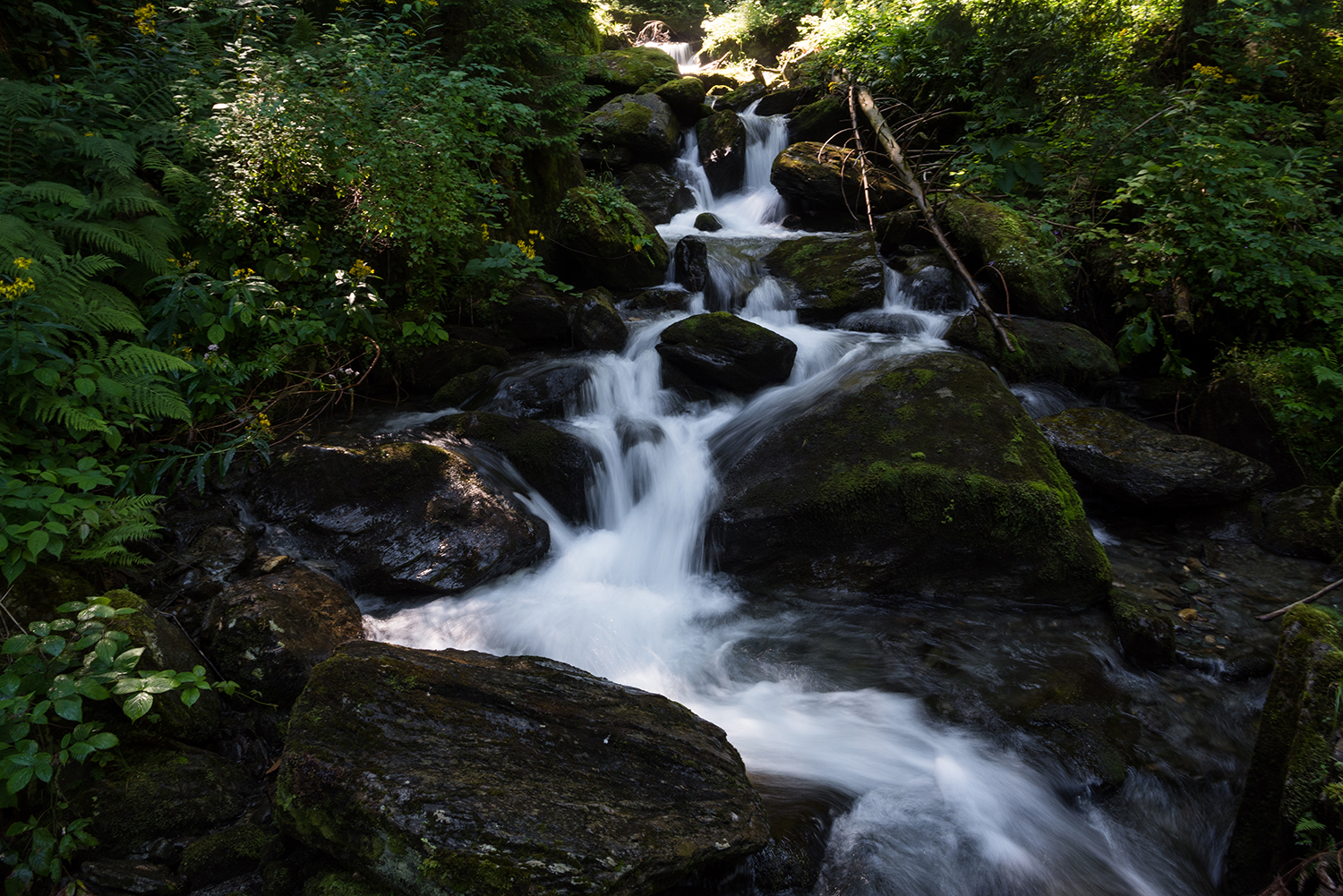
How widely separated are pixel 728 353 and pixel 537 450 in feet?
7.50

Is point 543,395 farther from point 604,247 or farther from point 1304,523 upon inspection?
point 1304,523

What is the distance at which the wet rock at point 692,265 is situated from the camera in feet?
27.5

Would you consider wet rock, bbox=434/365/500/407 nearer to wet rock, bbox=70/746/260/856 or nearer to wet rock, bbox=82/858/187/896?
wet rock, bbox=70/746/260/856

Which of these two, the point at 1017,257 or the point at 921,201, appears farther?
the point at 921,201

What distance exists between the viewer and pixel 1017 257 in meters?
7.31

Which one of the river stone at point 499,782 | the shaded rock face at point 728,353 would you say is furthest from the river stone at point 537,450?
the river stone at point 499,782

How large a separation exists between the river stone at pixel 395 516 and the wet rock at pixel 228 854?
6.18ft

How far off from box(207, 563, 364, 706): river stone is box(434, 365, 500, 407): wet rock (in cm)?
269

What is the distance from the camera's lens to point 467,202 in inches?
227

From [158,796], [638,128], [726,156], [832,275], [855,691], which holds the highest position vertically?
[638,128]

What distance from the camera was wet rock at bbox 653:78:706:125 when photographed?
13.4m

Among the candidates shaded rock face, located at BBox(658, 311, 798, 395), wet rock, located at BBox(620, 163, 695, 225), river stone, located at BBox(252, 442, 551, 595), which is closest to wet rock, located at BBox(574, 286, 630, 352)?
shaded rock face, located at BBox(658, 311, 798, 395)

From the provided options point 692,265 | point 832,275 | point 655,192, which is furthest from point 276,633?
point 655,192

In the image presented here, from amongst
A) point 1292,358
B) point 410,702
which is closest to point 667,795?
point 410,702
